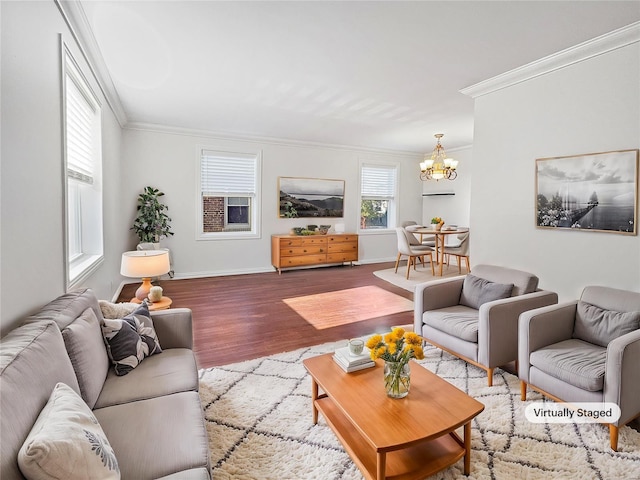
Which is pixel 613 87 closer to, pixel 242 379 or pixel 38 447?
pixel 242 379

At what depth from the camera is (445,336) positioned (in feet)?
9.21

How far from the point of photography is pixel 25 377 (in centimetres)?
113

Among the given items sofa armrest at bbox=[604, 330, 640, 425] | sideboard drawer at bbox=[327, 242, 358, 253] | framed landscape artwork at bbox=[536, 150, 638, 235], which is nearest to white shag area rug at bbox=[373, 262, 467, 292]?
sideboard drawer at bbox=[327, 242, 358, 253]

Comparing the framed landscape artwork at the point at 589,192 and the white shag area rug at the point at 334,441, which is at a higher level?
the framed landscape artwork at the point at 589,192

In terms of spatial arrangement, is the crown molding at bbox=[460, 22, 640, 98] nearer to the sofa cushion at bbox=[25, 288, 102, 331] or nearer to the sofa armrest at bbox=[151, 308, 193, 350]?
the sofa armrest at bbox=[151, 308, 193, 350]

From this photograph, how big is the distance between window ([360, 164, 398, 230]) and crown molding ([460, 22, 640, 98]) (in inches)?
158

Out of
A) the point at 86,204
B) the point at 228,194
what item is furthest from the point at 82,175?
the point at 228,194

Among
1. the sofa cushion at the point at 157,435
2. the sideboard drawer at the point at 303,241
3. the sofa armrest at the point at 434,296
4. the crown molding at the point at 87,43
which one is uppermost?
the crown molding at the point at 87,43

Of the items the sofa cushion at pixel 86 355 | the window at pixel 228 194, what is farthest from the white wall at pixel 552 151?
the window at pixel 228 194

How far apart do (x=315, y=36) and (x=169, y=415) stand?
2742 millimetres

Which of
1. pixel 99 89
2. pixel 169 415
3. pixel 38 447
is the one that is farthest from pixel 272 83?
pixel 38 447

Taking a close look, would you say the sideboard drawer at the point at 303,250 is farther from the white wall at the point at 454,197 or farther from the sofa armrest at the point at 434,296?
the sofa armrest at the point at 434,296

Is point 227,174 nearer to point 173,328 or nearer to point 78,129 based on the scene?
point 78,129

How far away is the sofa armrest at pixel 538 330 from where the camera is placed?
224 centimetres
